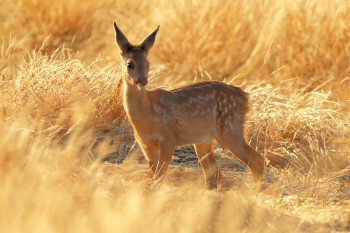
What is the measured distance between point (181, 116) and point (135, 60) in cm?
85

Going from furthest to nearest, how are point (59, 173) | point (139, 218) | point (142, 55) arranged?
point (142, 55)
point (59, 173)
point (139, 218)

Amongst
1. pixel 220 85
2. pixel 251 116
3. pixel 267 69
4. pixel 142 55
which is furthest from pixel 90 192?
pixel 267 69

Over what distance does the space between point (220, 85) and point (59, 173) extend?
2.57m

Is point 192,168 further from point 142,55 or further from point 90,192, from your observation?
point 90,192

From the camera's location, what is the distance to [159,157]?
5875 mm

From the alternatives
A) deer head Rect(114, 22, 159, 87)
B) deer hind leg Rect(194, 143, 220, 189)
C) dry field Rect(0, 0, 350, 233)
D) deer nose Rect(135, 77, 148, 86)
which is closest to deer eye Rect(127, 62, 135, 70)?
deer head Rect(114, 22, 159, 87)

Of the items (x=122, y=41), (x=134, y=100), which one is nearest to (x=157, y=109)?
(x=134, y=100)

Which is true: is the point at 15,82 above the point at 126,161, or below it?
above

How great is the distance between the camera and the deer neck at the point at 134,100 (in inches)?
223

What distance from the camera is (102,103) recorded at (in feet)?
23.3

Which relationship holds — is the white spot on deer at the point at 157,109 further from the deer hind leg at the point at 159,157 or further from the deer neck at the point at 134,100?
the deer hind leg at the point at 159,157

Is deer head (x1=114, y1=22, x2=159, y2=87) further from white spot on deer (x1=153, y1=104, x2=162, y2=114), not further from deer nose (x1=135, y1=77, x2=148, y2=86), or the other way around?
white spot on deer (x1=153, y1=104, x2=162, y2=114)

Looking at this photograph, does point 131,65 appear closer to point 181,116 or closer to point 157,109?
point 157,109

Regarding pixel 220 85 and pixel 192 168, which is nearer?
pixel 220 85
